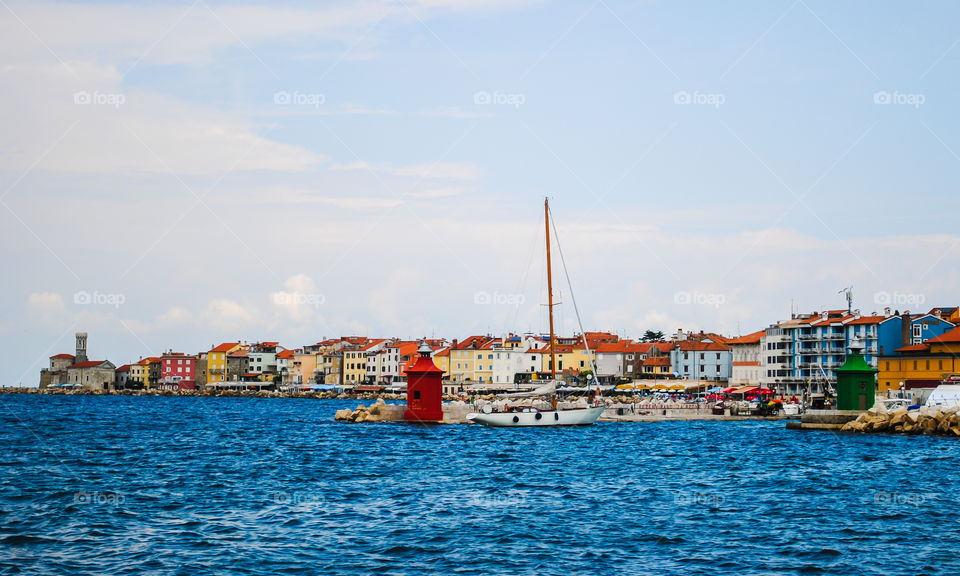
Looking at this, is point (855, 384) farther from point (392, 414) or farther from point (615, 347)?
point (615, 347)

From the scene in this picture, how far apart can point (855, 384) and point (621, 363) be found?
93.7 meters

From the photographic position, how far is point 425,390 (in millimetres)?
63656

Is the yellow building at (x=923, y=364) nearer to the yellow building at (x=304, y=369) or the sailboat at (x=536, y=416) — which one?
the sailboat at (x=536, y=416)

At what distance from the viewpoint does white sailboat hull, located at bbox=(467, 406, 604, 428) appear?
63.9 meters

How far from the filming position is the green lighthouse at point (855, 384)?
63219 millimetres

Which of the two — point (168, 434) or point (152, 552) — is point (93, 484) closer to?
point (152, 552)

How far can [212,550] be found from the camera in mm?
22734

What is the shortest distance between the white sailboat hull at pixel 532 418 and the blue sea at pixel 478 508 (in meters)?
10.1

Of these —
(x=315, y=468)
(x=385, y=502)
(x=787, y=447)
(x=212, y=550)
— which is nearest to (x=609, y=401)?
(x=787, y=447)

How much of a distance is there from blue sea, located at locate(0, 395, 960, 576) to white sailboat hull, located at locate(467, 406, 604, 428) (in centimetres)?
1005

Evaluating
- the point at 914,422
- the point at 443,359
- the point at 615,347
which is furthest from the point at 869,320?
the point at 443,359

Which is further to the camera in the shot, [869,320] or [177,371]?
[177,371]

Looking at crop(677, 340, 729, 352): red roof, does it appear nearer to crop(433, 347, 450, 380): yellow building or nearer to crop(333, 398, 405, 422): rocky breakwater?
crop(433, 347, 450, 380): yellow building

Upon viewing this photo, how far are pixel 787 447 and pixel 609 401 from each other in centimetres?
4692
